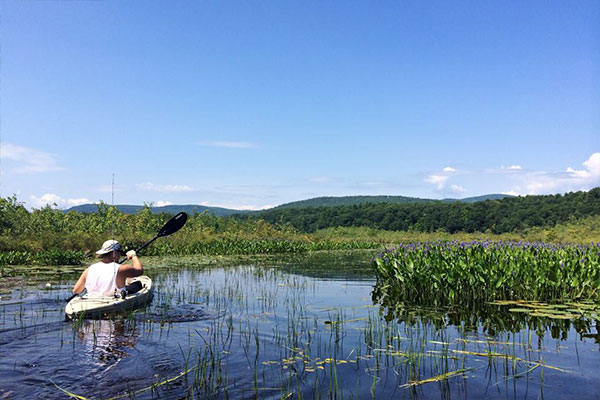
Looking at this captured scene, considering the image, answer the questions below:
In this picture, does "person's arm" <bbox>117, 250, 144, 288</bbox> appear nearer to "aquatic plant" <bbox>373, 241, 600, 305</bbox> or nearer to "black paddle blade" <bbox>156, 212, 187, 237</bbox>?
"black paddle blade" <bbox>156, 212, 187, 237</bbox>

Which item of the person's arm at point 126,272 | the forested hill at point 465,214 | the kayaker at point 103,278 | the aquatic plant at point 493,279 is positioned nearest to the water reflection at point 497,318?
the aquatic plant at point 493,279

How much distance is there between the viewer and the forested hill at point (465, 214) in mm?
60750

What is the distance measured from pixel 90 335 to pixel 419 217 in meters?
71.1

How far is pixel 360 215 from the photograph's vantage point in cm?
8219

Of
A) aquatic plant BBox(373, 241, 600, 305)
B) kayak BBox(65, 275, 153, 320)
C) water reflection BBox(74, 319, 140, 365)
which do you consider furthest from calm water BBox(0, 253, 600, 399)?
aquatic plant BBox(373, 241, 600, 305)

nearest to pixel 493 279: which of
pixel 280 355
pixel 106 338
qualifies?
pixel 280 355

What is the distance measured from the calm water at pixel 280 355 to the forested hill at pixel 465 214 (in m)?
50.1

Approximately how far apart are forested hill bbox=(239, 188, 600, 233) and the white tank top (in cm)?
5078

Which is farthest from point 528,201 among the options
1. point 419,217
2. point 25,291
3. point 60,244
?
point 25,291

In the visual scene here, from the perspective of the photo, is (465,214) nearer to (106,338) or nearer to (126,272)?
(126,272)

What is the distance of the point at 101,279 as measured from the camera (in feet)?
30.1

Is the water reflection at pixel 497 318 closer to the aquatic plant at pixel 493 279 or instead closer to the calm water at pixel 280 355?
the calm water at pixel 280 355

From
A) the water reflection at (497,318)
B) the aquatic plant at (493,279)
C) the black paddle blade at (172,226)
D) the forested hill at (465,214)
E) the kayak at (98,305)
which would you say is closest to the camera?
the water reflection at (497,318)

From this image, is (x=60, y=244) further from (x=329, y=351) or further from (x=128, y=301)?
(x=329, y=351)
